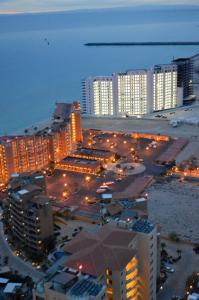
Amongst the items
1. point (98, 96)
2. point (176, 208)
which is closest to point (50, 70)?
point (98, 96)

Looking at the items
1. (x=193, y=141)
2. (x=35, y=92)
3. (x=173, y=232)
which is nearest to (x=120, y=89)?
(x=193, y=141)

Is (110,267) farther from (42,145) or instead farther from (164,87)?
(164,87)

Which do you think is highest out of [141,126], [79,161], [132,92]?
[132,92]

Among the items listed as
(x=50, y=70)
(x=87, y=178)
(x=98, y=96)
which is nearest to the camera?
(x=87, y=178)

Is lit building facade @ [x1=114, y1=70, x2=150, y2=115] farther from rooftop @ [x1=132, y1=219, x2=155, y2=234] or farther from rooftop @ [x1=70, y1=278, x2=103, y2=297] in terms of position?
rooftop @ [x1=70, y1=278, x2=103, y2=297]

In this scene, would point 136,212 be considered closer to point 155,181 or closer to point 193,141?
point 155,181

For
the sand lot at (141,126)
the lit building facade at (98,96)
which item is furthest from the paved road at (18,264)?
the lit building facade at (98,96)
